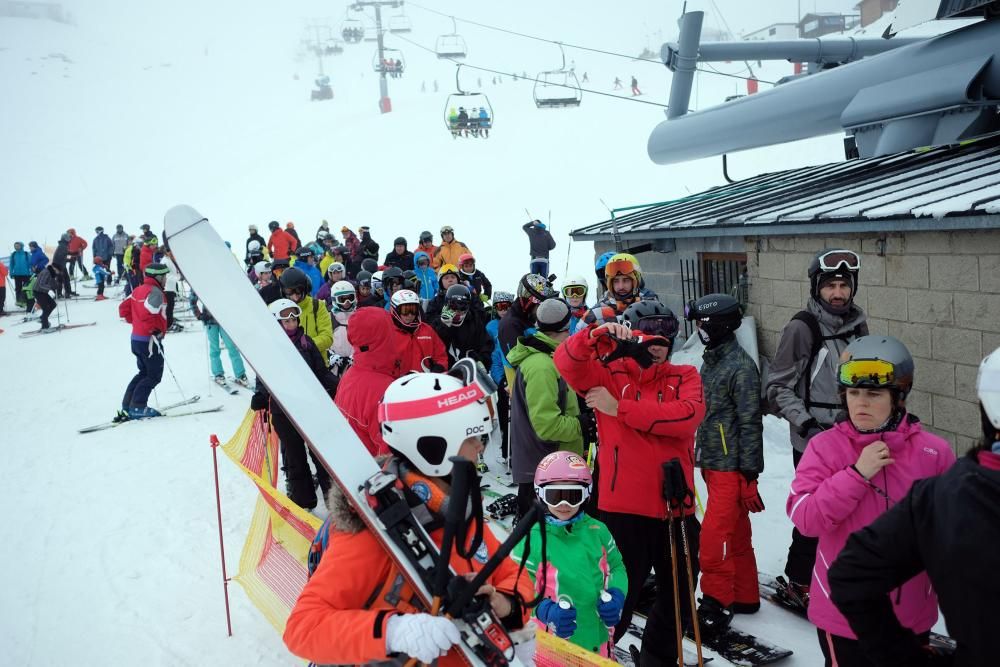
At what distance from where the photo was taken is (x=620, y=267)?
5336mm

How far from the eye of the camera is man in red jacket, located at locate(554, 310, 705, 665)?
3488 mm

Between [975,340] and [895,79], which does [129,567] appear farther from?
[895,79]

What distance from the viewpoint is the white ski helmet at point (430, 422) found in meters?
2.02

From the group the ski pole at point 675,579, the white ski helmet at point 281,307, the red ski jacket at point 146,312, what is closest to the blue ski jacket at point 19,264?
the red ski jacket at point 146,312

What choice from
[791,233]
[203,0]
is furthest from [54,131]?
[203,0]

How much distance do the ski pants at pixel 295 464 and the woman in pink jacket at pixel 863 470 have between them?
4.57 m

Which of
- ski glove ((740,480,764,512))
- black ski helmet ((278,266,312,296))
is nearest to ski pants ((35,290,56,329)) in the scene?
black ski helmet ((278,266,312,296))

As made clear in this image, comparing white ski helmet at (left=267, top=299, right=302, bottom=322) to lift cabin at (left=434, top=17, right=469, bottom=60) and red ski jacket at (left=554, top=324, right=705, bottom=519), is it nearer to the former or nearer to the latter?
red ski jacket at (left=554, top=324, right=705, bottom=519)

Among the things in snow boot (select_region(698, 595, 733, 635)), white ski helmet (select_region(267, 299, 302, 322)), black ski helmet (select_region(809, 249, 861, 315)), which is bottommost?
snow boot (select_region(698, 595, 733, 635))

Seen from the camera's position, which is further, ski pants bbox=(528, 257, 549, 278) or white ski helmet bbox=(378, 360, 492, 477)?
ski pants bbox=(528, 257, 549, 278)

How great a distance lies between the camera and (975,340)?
15.1 feet

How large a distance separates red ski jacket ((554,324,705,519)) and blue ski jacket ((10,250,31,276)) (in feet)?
71.8

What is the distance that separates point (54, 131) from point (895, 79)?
71540 mm

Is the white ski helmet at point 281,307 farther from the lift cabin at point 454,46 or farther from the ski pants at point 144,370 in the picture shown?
the lift cabin at point 454,46
